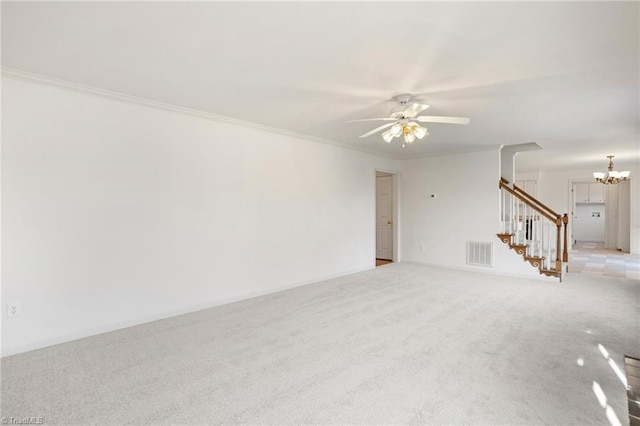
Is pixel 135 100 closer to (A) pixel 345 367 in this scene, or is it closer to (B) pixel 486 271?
(A) pixel 345 367

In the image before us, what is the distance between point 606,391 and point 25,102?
5.17 m

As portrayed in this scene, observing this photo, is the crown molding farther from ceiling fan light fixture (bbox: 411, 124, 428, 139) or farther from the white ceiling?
ceiling fan light fixture (bbox: 411, 124, 428, 139)

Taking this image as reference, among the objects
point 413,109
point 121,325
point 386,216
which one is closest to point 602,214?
point 386,216

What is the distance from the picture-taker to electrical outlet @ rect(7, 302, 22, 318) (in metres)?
2.84

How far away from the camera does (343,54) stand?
2.50m

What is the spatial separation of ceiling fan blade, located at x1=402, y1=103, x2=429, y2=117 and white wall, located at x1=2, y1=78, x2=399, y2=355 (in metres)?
2.25

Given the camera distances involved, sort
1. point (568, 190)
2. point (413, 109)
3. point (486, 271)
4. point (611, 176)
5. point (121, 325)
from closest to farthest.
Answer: point (413, 109) < point (121, 325) < point (486, 271) < point (611, 176) < point (568, 190)

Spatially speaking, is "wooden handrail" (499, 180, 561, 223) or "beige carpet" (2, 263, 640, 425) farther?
"wooden handrail" (499, 180, 561, 223)

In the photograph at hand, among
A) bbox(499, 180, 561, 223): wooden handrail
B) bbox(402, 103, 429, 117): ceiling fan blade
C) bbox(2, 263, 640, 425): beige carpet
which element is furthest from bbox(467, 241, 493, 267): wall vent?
bbox(402, 103, 429, 117): ceiling fan blade

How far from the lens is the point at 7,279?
283 cm

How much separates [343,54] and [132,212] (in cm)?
272

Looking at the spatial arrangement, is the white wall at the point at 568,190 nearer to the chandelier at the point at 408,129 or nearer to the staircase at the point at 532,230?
the staircase at the point at 532,230

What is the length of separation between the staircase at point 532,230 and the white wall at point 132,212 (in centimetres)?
385

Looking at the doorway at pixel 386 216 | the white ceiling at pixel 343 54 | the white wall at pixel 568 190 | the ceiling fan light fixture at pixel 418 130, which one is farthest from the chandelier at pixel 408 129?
the white wall at pixel 568 190
